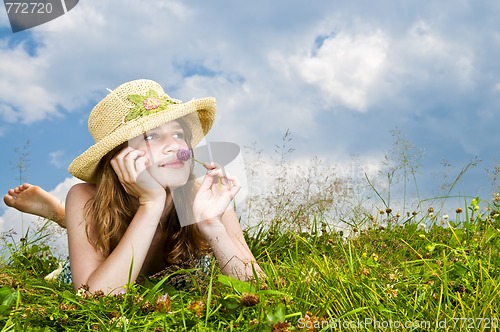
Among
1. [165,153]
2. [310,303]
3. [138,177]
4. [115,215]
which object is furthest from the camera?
[115,215]

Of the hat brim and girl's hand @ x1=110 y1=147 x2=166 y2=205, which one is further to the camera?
the hat brim

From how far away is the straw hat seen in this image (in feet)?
12.7

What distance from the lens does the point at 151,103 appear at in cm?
407

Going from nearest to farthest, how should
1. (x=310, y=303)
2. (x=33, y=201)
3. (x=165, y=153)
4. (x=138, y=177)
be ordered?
(x=310, y=303)
(x=138, y=177)
(x=165, y=153)
(x=33, y=201)

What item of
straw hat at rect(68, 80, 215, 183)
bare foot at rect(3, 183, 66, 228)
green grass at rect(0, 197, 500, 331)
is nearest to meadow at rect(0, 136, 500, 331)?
green grass at rect(0, 197, 500, 331)

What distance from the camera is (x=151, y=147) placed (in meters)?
3.82

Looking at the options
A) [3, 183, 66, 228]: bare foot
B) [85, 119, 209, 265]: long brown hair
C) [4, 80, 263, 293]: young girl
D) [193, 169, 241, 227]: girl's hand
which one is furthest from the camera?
[3, 183, 66, 228]: bare foot

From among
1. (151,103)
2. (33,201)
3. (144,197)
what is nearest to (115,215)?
(144,197)

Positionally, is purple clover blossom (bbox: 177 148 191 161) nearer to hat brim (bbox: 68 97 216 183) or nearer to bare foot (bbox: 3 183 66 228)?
hat brim (bbox: 68 97 216 183)

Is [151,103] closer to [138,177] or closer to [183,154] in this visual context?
[183,154]

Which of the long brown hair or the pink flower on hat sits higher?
the pink flower on hat

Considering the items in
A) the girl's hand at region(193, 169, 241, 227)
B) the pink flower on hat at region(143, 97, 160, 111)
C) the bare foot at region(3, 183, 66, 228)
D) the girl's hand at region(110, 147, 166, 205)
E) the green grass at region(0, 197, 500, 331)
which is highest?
the pink flower on hat at region(143, 97, 160, 111)

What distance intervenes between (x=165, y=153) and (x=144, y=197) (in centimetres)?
29

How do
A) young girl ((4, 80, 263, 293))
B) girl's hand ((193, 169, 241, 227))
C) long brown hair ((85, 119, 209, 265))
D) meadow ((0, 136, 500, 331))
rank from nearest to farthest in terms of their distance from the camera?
meadow ((0, 136, 500, 331)), young girl ((4, 80, 263, 293)), girl's hand ((193, 169, 241, 227)), long brown hair ((85, 119, 209, 265))
